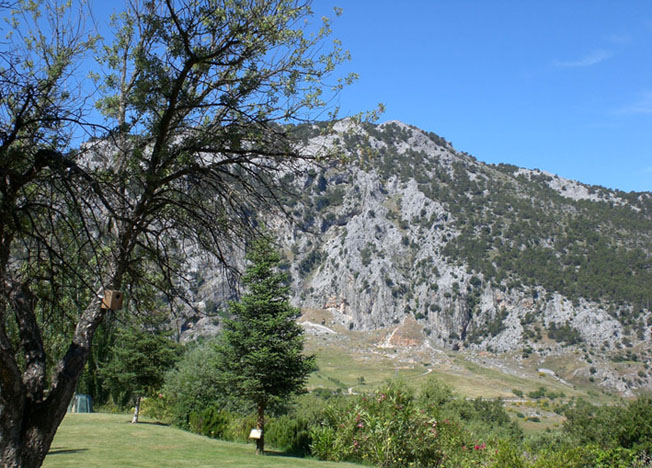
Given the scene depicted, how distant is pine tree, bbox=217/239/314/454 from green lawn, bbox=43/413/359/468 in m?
2.53

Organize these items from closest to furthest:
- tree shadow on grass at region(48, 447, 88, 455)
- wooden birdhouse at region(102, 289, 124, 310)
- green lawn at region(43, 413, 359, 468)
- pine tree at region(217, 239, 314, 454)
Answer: wooden birdhouse at region(102, 289, 124, 310) < green lawn at region(43, 413, 359, 468) < tree shadow on grass at region(48, 447, 88, 455) < pine tree at region(217, 239, 314, 454)

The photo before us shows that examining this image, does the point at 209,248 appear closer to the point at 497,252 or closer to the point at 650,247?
the point at 497,252

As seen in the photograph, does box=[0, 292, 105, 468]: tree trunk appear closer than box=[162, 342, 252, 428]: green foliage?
Yes

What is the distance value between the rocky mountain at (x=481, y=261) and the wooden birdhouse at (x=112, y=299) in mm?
86615

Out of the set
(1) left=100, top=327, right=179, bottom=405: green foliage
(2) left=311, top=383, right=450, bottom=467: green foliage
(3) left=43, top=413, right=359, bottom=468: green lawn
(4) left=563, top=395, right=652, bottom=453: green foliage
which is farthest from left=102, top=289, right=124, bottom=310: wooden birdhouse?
(1) left=100, top=327, right=179, bottom=405: green foliage

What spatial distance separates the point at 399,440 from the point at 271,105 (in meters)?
10.6

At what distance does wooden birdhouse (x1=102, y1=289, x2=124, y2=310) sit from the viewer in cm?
488

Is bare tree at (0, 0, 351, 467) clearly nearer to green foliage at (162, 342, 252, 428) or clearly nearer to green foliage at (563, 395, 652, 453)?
A: green foliage at (563, 395, 652, 453)

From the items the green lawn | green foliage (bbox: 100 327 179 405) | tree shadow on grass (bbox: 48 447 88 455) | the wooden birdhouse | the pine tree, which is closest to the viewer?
the wooden birdhouse

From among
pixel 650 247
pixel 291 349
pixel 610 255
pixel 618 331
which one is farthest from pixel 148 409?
pixel 650 247

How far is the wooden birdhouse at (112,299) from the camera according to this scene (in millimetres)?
4875

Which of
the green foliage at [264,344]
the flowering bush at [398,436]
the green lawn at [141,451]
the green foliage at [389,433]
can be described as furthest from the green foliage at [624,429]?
the green foliage at [264,344]

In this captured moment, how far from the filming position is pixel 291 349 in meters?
23.6

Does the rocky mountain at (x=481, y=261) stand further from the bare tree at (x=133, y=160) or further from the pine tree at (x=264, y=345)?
the bare tree at (x=133, y=160)
